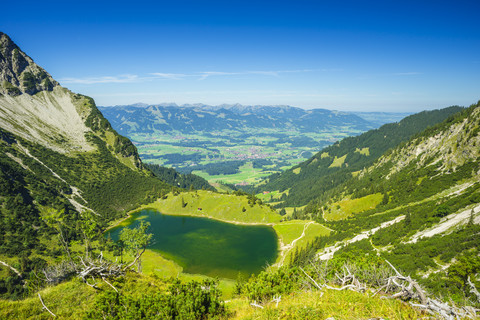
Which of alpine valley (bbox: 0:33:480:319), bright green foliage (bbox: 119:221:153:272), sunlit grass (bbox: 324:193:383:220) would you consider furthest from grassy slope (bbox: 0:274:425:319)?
sunlit grass (bbox: 324:193:383:220)

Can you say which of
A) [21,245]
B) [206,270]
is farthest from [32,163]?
[206,270]

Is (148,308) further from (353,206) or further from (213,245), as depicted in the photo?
(353,206)

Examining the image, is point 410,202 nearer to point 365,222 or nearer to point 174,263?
point 365,222

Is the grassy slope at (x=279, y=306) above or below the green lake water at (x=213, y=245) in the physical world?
above

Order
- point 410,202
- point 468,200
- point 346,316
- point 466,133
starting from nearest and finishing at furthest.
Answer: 1. point 346,316
2. point 468,200
3. point 410,202
4. point 466,133

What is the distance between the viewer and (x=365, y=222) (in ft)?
491

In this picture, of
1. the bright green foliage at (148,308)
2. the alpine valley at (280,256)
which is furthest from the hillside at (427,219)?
the bright green foliage at (148,308)

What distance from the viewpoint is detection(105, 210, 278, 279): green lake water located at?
120m

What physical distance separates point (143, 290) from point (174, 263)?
104415 mm

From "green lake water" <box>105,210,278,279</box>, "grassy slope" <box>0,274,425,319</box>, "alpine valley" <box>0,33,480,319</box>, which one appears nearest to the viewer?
"grassy slope" <box>0,274,425,319</box>

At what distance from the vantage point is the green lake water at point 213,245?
120 meters

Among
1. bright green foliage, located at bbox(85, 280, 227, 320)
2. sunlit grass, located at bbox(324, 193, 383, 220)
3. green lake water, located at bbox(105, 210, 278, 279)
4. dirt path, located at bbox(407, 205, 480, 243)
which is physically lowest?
green lake water, located at bbox(105, 210, 278, 279)

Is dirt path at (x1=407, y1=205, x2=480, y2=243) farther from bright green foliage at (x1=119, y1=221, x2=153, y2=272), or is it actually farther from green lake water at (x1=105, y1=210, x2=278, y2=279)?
bright green foliage at (x1=119, y1=221, x2=153, y2=272)

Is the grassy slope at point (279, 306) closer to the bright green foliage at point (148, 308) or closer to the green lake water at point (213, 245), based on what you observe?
the bright green foliage at point (148, 308)
